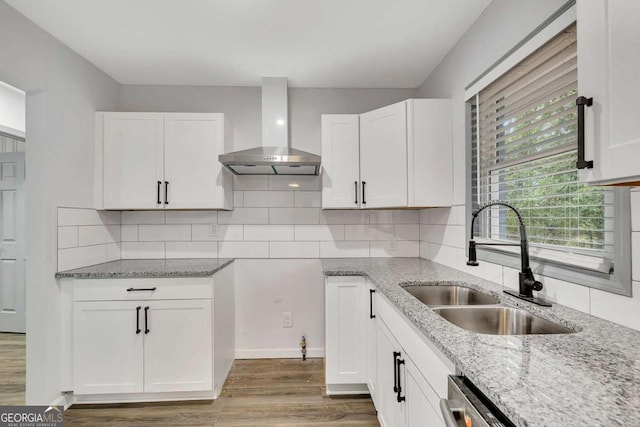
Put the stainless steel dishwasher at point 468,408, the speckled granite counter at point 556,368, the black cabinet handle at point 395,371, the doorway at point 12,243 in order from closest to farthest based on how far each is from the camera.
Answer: the speckled granite counter at point 556,368, the stainless steel dishwasher at point 468,408, the black cabinet handle at point 395,371, the doorway at point 12,243

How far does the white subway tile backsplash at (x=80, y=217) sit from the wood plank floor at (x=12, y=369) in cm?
127

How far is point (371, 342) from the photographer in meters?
2.07

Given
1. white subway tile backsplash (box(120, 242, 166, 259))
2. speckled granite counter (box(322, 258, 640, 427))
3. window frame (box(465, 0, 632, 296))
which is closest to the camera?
speckled granite counter (box(322, 258, 640, 427))

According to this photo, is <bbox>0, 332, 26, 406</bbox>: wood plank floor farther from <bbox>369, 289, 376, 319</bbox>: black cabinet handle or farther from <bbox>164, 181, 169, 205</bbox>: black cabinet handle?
<bbox>369, 289, 376, 319</bbox>: black cabinet handle

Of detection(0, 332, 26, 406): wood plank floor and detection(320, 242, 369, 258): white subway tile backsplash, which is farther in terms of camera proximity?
detection(320, 242, 369, 258): white subway tile backsplash

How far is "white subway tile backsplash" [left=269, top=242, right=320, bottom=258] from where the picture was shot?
2.84 meters

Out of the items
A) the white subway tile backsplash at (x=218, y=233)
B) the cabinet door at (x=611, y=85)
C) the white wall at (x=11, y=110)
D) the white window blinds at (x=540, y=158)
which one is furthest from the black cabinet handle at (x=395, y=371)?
the white wall at (x=11, y=110)

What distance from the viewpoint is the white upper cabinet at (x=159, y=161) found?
246 centimetres

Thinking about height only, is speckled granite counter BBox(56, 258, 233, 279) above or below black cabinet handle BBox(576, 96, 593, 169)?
below

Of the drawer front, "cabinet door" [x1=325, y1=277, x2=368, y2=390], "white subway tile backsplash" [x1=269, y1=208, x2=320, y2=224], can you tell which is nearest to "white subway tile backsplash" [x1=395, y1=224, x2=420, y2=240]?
"white subway tile backsplash" [x1=269, y1=208, x2=320, y2=224]

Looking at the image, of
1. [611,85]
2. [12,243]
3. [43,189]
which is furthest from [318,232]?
[12,243]

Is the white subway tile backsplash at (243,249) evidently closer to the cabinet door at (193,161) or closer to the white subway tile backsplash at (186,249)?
the white subway tile backsplash at (186,249)

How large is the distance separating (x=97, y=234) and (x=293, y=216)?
160cm

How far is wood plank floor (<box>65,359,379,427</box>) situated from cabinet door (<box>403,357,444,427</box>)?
2.75 feet
